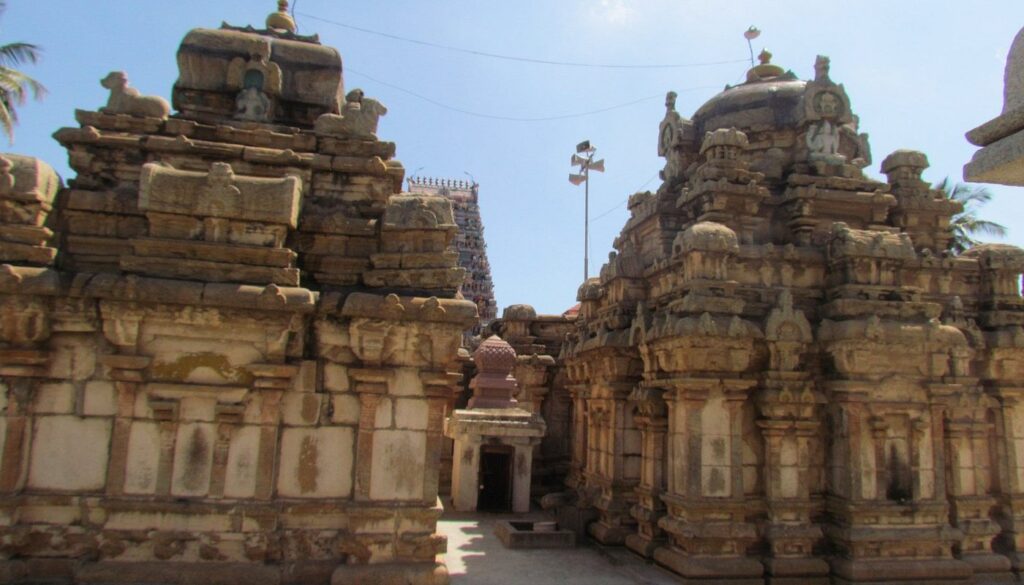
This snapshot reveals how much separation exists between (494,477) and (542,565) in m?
6.00

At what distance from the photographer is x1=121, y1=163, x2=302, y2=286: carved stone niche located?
673 cm

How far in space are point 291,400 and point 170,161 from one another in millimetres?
2920

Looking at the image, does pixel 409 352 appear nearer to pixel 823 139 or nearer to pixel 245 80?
pixel 245 80

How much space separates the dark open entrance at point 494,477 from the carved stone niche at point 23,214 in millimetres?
11036

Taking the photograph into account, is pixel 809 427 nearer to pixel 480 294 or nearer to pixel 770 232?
pixel 770 232

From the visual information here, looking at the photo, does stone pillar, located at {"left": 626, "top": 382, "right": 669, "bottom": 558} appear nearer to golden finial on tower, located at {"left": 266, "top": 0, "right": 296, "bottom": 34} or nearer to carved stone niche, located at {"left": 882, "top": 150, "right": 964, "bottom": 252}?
carved stone niche, located at {"left": 882, "top": 150, "right": 964, "bottom": 252}

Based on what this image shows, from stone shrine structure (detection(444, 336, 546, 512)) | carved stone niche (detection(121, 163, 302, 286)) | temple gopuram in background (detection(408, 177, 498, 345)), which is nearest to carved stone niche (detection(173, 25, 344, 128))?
carved stone niche (detection(121, 163, 302, 286))

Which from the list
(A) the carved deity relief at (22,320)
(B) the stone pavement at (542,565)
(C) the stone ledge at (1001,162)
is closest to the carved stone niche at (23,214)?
(A) the carved deity relief at (22,320)

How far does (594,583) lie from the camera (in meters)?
9.79

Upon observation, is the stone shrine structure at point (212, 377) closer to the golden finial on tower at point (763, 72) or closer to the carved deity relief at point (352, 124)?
the carved deity relief at point (352, 124)

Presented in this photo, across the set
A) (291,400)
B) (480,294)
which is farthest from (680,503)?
(480,294)

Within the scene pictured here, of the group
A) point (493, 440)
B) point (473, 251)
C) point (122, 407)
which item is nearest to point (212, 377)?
point (122, 407)

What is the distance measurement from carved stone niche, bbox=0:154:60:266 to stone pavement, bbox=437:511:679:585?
593cm

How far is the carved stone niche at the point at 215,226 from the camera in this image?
22.1 ft
